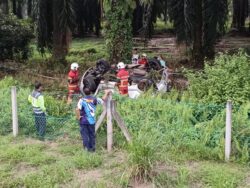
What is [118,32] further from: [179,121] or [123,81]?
[179,121]

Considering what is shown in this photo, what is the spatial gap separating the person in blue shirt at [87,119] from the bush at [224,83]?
2700mm

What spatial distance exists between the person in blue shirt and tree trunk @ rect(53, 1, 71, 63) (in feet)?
40.2

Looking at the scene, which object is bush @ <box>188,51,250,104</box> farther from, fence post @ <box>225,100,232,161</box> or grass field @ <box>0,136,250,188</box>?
grass field @ <box>0,136,250,188</box>

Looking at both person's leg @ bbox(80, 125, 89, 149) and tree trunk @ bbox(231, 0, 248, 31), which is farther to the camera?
tree trunk @ bbox(231, 0, 248, 31)

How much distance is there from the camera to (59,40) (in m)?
20.2

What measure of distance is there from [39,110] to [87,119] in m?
1.44

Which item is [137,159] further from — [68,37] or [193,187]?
[68,37]

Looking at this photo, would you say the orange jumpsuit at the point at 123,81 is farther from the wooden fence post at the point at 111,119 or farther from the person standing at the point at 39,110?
the wooden fence post at the point at 111,119

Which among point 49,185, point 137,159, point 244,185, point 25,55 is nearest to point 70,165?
point 49,185

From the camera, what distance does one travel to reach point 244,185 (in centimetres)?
655

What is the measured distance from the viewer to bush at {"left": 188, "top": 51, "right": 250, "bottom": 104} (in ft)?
30.8

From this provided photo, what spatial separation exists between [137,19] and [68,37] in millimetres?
15952

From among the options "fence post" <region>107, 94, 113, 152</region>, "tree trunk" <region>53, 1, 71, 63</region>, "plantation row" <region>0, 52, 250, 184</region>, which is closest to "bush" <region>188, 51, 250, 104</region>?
"plantation row" <region>0, 52, 250, 184</region>

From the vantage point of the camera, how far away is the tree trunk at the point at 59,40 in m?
19.9
